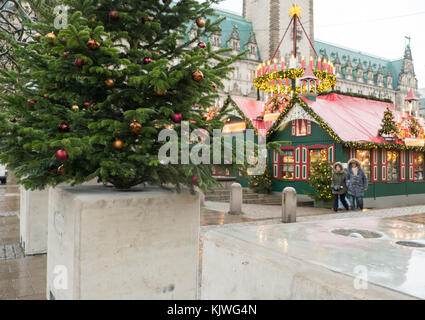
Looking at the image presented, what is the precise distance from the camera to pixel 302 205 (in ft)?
49.0

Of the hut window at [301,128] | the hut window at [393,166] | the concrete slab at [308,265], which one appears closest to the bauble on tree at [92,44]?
the concrete slab at [308,265]

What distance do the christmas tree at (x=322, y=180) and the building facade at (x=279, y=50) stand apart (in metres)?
26.2

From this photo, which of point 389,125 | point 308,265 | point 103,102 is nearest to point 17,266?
point 103,102

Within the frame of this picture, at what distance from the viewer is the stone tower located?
49.0 metres

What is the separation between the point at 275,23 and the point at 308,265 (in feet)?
174

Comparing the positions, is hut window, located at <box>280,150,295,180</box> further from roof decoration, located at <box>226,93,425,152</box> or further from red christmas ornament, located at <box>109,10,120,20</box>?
red christmas ornament, located at <box>109,10,120,20</box>

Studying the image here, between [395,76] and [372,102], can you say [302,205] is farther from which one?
[395,76]

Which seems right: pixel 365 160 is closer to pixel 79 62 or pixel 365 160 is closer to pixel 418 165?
pixel 418 165

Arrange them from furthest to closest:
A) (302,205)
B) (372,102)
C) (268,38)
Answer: (268,38) < (372,102) < (302,205)

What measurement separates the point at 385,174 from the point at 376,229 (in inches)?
552

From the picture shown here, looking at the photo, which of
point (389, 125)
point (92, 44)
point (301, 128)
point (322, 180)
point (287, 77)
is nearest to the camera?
point (92, 44)

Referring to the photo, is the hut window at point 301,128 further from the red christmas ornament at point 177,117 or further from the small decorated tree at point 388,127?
the red christmas ornament at point 177,117

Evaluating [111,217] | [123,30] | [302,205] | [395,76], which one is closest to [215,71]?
[123,30]

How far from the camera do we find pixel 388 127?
1529 cm
